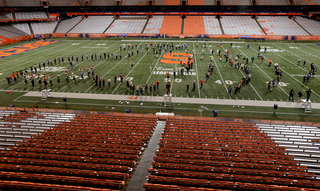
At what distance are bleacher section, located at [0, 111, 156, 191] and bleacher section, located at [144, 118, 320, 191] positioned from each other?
1.67 meters

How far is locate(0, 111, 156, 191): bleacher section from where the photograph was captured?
7.54 metres

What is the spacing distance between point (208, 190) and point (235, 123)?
26.6 feet

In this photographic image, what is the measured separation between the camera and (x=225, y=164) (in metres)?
8.60

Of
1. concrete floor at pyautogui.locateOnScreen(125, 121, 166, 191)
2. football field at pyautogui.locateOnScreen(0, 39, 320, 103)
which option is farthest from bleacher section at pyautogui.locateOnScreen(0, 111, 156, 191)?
football field at pyautogui.locateOnScreen(0, 39, 320, 103)

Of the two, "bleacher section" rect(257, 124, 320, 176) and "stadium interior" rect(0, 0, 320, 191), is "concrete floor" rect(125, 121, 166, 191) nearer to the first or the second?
"stadium interior" rect(0, 0, 320, 191)

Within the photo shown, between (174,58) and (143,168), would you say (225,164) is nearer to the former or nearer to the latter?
(143,168)

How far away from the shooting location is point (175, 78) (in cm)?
2612

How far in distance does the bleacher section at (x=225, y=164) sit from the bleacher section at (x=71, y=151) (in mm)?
1672

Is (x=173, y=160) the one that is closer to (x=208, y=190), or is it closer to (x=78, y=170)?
(x=208, y=190)

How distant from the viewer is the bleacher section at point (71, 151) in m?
7.54

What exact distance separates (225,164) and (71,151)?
783cm

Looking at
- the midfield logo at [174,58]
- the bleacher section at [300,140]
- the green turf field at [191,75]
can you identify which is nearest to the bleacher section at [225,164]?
the bleacher section at [300,140]

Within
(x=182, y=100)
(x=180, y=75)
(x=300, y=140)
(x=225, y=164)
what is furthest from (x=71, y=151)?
(x=180, y=75)

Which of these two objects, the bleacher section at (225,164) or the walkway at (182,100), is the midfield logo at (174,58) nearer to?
the walkway at (182,100)
